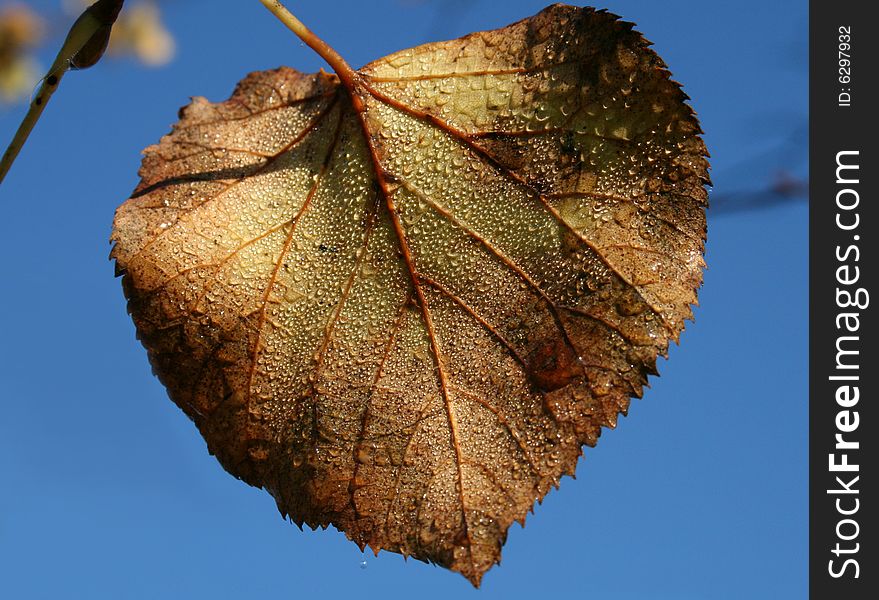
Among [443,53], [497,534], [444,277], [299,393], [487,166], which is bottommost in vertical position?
[497,534]

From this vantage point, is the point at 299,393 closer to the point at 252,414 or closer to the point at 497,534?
the point at 252,414

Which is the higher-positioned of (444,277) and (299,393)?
(444,277)

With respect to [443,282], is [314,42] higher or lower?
higher

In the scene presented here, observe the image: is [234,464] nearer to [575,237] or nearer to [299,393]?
[299,393]

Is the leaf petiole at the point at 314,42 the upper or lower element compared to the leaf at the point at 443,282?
upper

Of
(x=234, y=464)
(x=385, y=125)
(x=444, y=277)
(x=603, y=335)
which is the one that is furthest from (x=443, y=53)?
(x=234, y=464)

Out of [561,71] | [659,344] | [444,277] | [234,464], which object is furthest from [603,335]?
[234,464]

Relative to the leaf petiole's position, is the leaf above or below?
below
